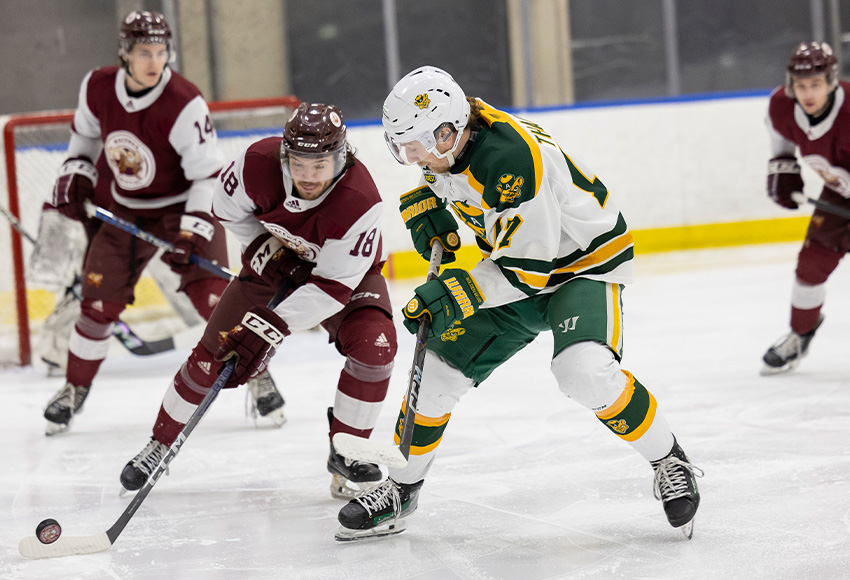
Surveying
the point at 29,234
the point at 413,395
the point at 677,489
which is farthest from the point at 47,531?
the point at 29,234

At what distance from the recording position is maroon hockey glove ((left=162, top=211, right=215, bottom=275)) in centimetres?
296

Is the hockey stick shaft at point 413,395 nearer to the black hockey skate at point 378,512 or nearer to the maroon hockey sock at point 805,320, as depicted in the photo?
the black hockey skate at point 378,512

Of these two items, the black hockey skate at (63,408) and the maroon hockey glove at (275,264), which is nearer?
the maroon hockey glove at (275,264)

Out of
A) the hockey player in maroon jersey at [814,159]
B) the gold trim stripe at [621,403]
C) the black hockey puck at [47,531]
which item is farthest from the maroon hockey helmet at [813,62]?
the black hockey puck at [47,531]

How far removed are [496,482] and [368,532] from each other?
1.56 ft

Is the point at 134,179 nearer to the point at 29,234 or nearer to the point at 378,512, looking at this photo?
the point at 29,234

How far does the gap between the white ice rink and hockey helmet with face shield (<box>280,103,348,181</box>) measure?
77 cm

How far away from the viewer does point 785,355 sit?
344cm

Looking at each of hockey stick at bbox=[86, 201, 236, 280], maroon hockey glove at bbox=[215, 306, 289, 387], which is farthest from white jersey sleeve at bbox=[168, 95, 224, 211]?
maroon hockey glove at bbox=[215, 306, 289, 387]

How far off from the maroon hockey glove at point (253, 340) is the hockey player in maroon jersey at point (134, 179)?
94 cm

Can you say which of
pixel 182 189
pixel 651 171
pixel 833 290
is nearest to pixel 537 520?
pixel 182 189

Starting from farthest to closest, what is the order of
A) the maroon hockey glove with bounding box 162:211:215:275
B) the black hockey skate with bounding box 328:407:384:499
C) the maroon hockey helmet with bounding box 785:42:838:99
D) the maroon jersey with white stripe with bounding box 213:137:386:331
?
the maroon hockey helmet with bounding box 785:42:838:99 → the maroon hockey glove with bounding box 162:211:215:275 → the black hockey skate with bounding box 328:407:384:499 → the maroon jersey with white stripe with bounding box 213:137:386:331

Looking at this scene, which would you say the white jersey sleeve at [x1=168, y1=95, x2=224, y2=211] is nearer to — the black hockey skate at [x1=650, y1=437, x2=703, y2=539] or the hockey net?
the hockey net

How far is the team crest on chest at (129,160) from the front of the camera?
311 centimetres
